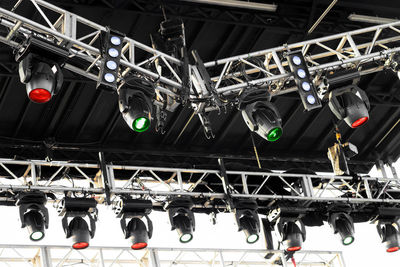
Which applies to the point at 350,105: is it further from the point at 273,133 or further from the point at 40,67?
the point at 40,67

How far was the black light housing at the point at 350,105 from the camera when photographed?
28.8 feet

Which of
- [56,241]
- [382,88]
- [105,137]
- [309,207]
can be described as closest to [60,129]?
[105,137]

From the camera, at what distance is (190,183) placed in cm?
1154

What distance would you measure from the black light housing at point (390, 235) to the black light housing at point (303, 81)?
3589 millimetres

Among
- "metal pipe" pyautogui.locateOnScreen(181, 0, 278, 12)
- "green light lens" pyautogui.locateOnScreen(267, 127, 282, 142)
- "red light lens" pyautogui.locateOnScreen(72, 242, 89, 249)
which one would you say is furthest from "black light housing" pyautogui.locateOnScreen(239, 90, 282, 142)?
"red light lens" pyautogui.locateOnScreen(72, 242, 89, 249)

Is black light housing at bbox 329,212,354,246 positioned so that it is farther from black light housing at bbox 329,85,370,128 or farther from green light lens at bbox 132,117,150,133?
green light lens at bbox 132,117,150,133

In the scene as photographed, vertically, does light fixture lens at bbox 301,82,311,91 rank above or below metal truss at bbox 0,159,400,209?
below

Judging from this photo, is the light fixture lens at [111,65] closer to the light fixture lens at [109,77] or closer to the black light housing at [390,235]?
the light fixture lens at [109,77]

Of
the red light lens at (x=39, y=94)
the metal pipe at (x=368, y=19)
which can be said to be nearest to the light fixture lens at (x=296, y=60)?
the metal pipe at (x=368, y=19)

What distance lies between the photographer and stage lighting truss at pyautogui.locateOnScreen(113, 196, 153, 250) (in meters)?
10.2

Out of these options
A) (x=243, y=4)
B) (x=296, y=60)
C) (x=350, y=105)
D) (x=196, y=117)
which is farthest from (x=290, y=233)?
(x=243, y=4)

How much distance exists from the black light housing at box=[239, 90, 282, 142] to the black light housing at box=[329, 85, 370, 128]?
2.56ft

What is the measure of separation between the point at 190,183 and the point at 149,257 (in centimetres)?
124

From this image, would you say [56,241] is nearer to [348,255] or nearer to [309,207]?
[309,207]
